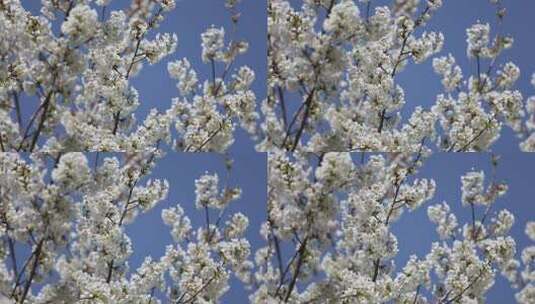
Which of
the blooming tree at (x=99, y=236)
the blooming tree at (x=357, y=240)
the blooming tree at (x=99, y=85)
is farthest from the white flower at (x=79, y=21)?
the blooming tree at (x=357, y=240)

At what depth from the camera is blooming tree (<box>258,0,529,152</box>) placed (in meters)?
3.46

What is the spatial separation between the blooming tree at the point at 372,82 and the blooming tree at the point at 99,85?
0.17 meters

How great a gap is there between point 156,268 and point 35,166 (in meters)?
0.60

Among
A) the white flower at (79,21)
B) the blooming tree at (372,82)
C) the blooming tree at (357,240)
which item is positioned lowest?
the blooming tree at (357,240)

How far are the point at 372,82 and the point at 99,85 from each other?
106 centimetres

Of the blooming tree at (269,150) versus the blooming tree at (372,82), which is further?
the blooming tree at (372,82)

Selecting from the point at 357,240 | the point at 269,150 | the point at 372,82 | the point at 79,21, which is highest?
the point at 79,21

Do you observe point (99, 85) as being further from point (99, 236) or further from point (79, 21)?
point (99, 236)

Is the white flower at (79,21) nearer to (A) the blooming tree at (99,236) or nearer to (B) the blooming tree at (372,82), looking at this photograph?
(A) the blooming tree at (99,236)

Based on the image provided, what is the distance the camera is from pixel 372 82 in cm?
349

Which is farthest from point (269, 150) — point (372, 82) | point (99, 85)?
point (99, 85)

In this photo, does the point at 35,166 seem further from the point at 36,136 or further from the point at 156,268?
the point at 156,268

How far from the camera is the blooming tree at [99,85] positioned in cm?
335

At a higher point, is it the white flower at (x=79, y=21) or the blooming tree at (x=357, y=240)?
the white flower at (x=79, y=21)
